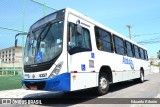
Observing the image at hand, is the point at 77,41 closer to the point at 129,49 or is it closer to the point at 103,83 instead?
the point at 103,83

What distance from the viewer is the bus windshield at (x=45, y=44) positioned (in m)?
6.80

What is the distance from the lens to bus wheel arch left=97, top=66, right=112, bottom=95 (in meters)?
8.57

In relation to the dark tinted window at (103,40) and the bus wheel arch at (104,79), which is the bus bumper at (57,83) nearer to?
the bus wheel arch at (104,79)

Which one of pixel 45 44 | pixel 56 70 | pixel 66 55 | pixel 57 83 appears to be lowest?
pixel 57 83

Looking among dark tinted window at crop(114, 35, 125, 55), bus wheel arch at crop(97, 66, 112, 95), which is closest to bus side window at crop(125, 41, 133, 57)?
dark tinted window at crop(114, 35, 125, 55)

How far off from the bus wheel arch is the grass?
576cm

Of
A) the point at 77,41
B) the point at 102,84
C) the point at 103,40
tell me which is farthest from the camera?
the point at 103,40

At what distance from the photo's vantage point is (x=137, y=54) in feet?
49.2

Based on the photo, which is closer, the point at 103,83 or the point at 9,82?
the point at 103,83

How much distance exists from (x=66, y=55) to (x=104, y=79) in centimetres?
289

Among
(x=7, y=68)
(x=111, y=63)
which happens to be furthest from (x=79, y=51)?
(x=7, y=68)

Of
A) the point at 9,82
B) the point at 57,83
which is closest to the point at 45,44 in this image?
the point at 57,83

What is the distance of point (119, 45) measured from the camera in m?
11.4

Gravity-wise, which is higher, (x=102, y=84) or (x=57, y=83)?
(x=57, y=83)
